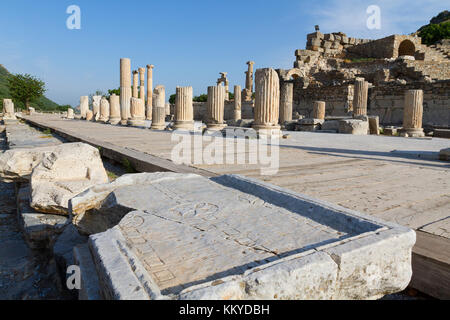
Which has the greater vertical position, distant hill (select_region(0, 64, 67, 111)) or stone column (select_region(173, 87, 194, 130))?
distant hill (select_region(0, 64, 67, 111))

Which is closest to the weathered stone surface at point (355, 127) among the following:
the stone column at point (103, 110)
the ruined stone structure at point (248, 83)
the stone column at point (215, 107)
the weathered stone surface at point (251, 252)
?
the stone column at point (215, 107)

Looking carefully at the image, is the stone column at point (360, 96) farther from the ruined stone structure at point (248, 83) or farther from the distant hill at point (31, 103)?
the distant hill at point (31, 103)

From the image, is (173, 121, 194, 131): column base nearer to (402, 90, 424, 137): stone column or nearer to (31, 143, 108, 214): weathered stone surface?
(402, 90, 424, 137): stone column

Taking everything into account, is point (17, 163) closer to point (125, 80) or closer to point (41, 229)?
point (41, 229)

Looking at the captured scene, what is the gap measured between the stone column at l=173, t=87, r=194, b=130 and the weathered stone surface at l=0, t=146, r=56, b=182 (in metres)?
8.37

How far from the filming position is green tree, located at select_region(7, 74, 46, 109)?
40.5 metres

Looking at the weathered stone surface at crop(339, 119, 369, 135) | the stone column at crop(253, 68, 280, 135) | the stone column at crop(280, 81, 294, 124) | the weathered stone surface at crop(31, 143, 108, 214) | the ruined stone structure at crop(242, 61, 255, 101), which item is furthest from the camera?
the ruined stone structure at crop(242, 61, 255, 101)

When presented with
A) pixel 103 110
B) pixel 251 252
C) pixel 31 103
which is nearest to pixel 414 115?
pixel 251 252

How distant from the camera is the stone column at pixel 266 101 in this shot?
32.3 ft

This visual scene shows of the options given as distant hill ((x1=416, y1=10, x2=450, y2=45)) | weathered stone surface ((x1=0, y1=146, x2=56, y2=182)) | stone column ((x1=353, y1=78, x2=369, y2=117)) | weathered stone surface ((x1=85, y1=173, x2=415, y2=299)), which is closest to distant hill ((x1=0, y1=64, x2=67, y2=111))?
stone column ((x1=353, y1=78, x2=369, y2=117))

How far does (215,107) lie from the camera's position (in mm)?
12039

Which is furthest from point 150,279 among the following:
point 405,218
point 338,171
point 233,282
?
point 338,171

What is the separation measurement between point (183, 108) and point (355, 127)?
22.5 feet
